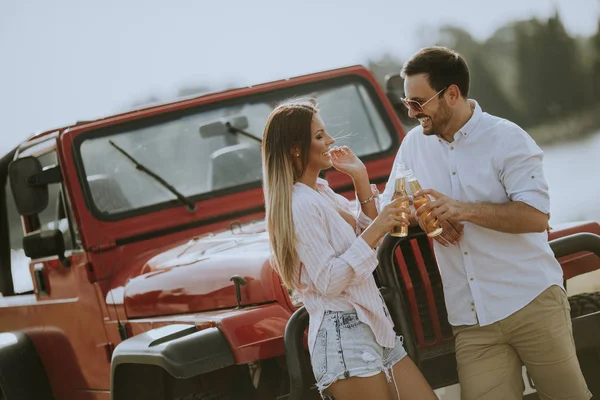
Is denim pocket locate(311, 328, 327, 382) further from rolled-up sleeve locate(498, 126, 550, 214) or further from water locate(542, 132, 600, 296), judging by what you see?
water locate(542, 132, 600, 296)

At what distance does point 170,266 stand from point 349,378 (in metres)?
1.63

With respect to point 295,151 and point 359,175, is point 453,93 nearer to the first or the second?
point 359,175

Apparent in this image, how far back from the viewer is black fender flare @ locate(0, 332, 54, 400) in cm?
550

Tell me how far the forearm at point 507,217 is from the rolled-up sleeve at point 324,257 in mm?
388

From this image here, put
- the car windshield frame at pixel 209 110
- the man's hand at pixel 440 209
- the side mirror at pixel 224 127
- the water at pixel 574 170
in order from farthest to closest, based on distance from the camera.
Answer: the water at pixel 574 170 → the side mirror at pixel 224 127 → the car windshield frame at pixel 209 110 → the man's hand at pixel 440 209

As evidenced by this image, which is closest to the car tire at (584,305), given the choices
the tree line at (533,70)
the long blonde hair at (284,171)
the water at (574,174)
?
the long blonde hair at (284,171)

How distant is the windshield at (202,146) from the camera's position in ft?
17.2

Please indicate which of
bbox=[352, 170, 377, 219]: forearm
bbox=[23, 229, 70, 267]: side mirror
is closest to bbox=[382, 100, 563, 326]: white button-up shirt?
bbox=[352, 170, 377, 219]: forearm

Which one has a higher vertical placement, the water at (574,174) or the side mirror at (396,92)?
the side mirror at (396,92)

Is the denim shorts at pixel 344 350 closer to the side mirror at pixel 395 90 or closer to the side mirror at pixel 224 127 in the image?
the side mirror at pixel 224 127

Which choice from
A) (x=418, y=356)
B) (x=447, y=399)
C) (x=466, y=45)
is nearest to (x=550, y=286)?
(x=418, y=356)

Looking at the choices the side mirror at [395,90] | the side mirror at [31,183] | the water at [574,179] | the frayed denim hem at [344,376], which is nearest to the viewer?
the frayed denim hem at [344,376]

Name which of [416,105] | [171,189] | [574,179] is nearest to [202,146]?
[171,189]

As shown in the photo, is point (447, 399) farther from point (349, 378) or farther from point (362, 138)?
point (362, 138)
